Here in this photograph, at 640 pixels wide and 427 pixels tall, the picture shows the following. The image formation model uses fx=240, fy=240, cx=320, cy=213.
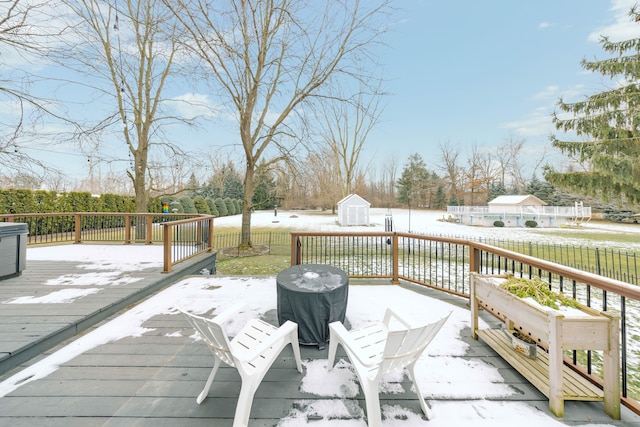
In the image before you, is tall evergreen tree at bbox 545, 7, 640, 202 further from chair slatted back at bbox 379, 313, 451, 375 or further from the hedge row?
the hedge row

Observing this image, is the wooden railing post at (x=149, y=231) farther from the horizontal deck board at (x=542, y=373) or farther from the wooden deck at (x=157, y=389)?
the horizontal deck board at (x=542, y=373)

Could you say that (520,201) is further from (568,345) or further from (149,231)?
(149,231)

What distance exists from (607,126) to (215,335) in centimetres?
1358

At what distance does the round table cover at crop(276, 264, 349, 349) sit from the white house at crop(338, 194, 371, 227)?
52.3 feet

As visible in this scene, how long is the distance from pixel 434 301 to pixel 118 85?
40.7 ft

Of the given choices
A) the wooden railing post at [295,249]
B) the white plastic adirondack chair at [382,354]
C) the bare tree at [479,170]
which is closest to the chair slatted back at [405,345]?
the white plastic adirondack chair at [382,354]

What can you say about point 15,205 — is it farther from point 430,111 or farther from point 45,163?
point 430,111

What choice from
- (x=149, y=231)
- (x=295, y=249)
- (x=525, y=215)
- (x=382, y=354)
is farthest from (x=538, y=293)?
(x=525, y=215)

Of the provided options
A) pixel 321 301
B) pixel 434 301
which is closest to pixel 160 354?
pixel 321 301

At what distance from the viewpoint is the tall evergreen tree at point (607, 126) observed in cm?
813

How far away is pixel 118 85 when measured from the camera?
906cm

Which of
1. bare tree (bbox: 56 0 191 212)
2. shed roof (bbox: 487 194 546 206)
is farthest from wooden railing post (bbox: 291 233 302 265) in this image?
shed roof (bbox: 487 194 546 206)

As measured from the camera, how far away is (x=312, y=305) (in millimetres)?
2311

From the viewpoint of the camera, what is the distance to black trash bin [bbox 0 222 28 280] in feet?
12.3
